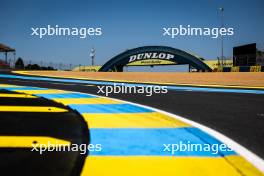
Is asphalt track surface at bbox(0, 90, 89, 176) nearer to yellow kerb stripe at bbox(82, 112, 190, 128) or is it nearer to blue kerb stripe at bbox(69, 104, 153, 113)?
yellow kerb stripe at bbox(82, 112, 190, 128)

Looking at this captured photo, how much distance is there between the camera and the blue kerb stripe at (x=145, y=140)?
3520mm

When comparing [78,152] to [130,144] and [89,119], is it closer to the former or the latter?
[130,144]

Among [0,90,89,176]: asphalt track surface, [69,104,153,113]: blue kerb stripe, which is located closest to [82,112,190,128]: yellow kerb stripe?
[0,90,89,176]: asphalt track surface

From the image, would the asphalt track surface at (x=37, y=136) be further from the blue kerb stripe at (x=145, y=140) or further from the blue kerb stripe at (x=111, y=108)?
the blue kerb stripe at (x=111, y=108)

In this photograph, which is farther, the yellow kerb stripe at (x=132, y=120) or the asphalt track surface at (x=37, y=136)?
the yellow kerb stripe at (x=132, y=120)

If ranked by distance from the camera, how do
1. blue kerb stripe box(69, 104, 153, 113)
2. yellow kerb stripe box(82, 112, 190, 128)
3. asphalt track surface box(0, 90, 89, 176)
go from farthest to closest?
blue kerb stripe box(69, 104, 153, 113)
yellow kerb stripe box(82, 112, 190, 128)
asphalt track surface box(0, 90, 89, 176)

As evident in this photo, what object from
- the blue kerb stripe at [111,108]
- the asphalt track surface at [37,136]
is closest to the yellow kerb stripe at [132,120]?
the asphalt track surface at [37,136]

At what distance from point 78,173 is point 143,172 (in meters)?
0.58

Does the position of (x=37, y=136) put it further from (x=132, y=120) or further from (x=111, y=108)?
(x=111, y=108)

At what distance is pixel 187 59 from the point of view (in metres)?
49.9

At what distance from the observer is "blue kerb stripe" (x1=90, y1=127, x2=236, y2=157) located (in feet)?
11.5

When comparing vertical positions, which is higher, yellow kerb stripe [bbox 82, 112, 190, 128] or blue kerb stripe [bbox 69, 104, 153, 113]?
blue kerb stripe [bbox 69, 104, 153, 113]

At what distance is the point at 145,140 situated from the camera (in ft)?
13.5

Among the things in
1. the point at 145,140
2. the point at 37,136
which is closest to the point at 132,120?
the point at 145,140
